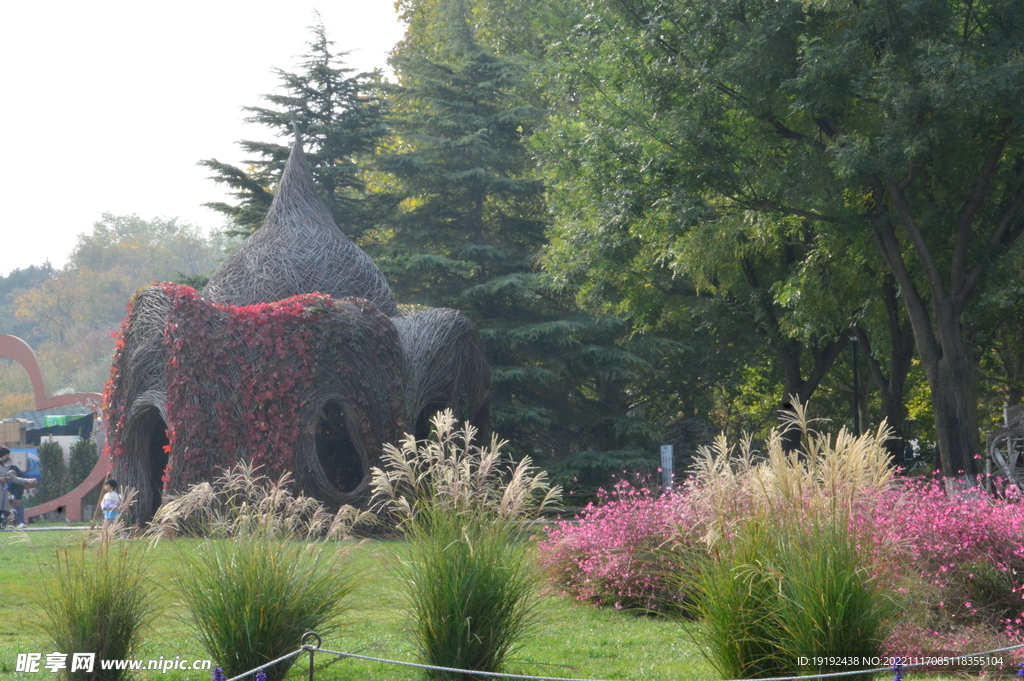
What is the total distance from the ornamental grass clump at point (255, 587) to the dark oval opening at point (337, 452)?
1255cm

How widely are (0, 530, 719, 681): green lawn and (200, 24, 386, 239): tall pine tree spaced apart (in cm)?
1718

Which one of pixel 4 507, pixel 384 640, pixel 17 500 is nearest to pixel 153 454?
pixel 4 507

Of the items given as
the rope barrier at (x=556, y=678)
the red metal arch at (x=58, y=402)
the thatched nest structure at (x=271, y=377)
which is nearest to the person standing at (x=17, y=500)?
the red metal arch at (x=58, y=402)

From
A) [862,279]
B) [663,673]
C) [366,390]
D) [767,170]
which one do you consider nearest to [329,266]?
[366,390]

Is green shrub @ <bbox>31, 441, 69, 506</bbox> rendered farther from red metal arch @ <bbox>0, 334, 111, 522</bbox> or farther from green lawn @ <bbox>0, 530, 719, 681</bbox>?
green lawn @ <bbox>0, 530, 719, 681</bbox>

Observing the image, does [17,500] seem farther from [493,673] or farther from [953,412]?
[493,673]

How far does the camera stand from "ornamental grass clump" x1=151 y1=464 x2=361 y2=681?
18.1ft

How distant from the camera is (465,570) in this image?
5664 mm

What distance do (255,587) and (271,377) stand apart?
375 inches

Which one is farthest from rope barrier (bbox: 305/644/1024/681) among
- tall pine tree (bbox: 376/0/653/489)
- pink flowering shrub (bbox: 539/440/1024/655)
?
tall pine tree (bbox: 376/0/653/489)

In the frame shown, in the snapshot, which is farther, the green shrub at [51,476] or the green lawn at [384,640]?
the green shrub at [51,476]

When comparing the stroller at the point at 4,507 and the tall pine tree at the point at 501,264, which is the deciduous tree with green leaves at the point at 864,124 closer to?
the tall pine tree at the point at 501,264

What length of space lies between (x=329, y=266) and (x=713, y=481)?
12159mm

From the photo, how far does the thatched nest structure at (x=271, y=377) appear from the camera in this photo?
14.8 meters
